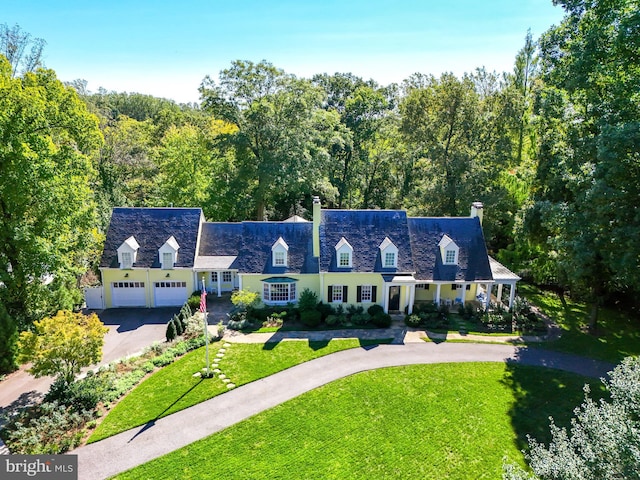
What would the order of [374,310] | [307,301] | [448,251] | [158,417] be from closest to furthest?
[158,417], [374,310], [307,301], [448,251]

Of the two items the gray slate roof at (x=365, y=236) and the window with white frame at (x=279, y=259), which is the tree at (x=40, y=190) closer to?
the window with white frame at (x=279, y=259)

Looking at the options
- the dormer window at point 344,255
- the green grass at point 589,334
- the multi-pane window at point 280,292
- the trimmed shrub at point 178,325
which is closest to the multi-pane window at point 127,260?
the trimmed shrub at point 178,325

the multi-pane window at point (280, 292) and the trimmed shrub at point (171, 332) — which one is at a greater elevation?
the multi-pane window at point (280, 292)

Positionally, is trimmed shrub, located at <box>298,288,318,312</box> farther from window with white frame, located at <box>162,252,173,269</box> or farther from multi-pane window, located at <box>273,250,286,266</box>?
window with white frame, located at <box>162,252,173,269</box>

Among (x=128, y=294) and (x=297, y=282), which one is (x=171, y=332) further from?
(x=297, y=282)

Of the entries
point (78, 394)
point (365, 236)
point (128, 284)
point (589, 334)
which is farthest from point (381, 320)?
point (128, 284)

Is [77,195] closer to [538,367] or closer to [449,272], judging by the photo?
[449,272]

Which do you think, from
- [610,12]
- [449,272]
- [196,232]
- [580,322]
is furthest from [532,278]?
[196,232]

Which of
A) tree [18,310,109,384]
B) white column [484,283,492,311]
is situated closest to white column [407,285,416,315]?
white column [484,283,492,311]
